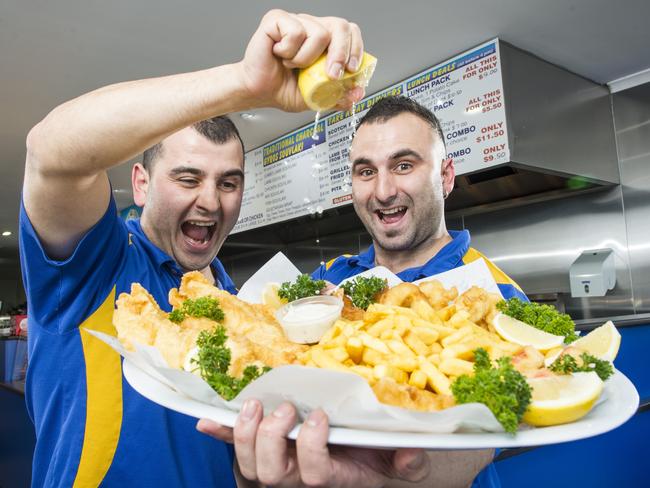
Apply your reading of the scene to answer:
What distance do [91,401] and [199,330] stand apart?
52cm

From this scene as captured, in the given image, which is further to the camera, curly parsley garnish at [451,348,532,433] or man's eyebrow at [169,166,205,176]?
man's eyebrow at [169,166,205,176]

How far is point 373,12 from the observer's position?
360 centimetres

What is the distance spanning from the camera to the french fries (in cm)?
93

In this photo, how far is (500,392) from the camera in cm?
86

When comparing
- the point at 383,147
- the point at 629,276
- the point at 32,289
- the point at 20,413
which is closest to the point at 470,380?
the point at 32,289

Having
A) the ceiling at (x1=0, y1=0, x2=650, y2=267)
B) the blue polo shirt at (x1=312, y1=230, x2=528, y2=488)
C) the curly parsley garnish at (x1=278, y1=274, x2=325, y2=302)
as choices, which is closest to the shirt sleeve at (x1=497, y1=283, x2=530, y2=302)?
the blue polo shirt at (x1=312, y1=230, x2=528, y2=488)

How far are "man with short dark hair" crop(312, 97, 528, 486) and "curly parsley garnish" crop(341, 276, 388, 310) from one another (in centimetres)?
68

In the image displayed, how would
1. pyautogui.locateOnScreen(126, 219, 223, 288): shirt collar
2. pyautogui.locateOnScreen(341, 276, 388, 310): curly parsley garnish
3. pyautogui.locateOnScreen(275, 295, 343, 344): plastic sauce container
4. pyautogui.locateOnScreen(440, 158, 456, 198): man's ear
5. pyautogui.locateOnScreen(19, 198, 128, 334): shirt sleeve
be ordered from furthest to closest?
pyautogui.locateOnScreen(440, 158, 456, 198): man's ear → pyautogui.locateOnScreen(126, 219, 223, 288): shirt collar → pyautogui.locateOnScreen(341, 276, 388, 310): curly parsley garnish → pyautogui.locateOnScreen(19, 198, 128, 334): shirt sleeve → pyautogui.locateOnScreen(275, 295, 343, 344): plastic sauce container

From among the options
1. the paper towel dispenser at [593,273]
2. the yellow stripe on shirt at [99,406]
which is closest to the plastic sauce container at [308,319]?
the yellow stripe on shirt at [99,406]

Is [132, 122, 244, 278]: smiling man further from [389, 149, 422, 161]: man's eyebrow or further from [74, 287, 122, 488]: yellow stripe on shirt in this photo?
[389, 149, 422, 161]: man's eyebrow

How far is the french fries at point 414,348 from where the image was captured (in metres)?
0.93

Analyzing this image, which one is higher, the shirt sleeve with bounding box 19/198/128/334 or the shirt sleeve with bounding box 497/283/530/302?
the shirt sleeve with bounding box 19/198/128/334

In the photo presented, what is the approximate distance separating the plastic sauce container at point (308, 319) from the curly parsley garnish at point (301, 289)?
170mm

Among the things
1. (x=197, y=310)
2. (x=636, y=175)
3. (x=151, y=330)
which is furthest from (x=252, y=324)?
(x=636, y=175)
